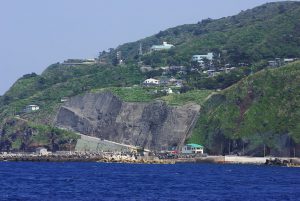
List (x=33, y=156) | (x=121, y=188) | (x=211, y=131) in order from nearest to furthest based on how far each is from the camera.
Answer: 1. (x=121, y=188)
2. (x=211, y=131)
3. (x=33, y=156)

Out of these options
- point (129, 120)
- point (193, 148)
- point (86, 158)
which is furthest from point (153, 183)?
point (129, 120)

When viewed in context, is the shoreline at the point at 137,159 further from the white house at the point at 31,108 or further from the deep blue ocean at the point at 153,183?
the white house at the point at 31,108

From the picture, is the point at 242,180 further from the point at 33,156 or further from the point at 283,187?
the point at 33,156

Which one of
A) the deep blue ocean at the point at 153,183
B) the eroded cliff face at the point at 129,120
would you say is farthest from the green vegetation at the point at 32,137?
the deep blue ocean at the point at 153,183

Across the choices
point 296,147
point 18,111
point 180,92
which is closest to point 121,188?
point 296,147

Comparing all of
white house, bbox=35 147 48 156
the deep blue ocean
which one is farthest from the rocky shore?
the deep blue ocean

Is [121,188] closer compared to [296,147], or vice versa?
[121,188]

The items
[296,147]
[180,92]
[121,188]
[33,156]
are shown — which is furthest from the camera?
[180,92]

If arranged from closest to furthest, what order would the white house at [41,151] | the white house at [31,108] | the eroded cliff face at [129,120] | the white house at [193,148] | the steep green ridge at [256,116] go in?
the steep green ridge at [256,116], the white house at [193,148], the eroded cliff face at [129,120], the white house at [41,151], the white house at [31,108]
